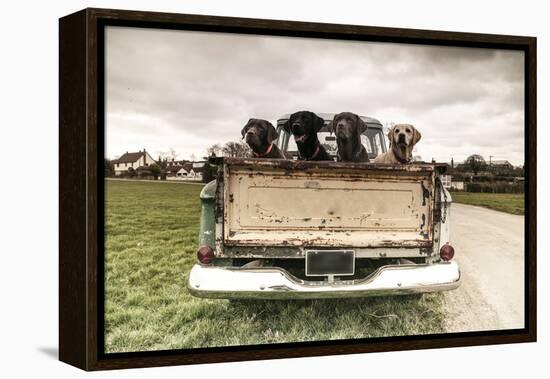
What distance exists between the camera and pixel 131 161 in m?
9.08

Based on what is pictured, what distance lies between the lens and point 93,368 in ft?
29.3

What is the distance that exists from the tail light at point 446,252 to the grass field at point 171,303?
1.99ft

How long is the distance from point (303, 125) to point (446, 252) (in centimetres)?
156

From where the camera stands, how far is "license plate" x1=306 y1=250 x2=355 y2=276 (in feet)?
31.0

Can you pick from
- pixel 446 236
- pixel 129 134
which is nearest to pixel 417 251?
pixel 446 236

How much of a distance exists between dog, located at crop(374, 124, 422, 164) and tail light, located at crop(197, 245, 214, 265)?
1808mm

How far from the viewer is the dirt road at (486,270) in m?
10.3

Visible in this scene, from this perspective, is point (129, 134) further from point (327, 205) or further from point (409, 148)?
point (409, 148)

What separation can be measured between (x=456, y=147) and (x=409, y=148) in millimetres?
467

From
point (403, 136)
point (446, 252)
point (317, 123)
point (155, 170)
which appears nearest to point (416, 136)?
point (403, 136)

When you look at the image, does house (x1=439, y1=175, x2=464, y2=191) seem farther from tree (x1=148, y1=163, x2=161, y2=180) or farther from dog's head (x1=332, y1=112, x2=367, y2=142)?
tree (x1=148, y1=163, x2=161, y2=180)

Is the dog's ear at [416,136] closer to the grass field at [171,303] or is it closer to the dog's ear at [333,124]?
the dog's ear at [333,124]

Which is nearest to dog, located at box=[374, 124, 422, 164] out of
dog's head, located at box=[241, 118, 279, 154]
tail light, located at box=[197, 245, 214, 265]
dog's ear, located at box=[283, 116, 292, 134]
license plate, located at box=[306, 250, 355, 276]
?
dog's ear, located at box=[283, 116, 292, 134]

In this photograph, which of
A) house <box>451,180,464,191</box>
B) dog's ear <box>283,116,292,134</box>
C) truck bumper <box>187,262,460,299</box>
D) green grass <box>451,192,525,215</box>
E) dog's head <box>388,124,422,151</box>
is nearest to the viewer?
truck bumper <box>187,262,460,299</box>
